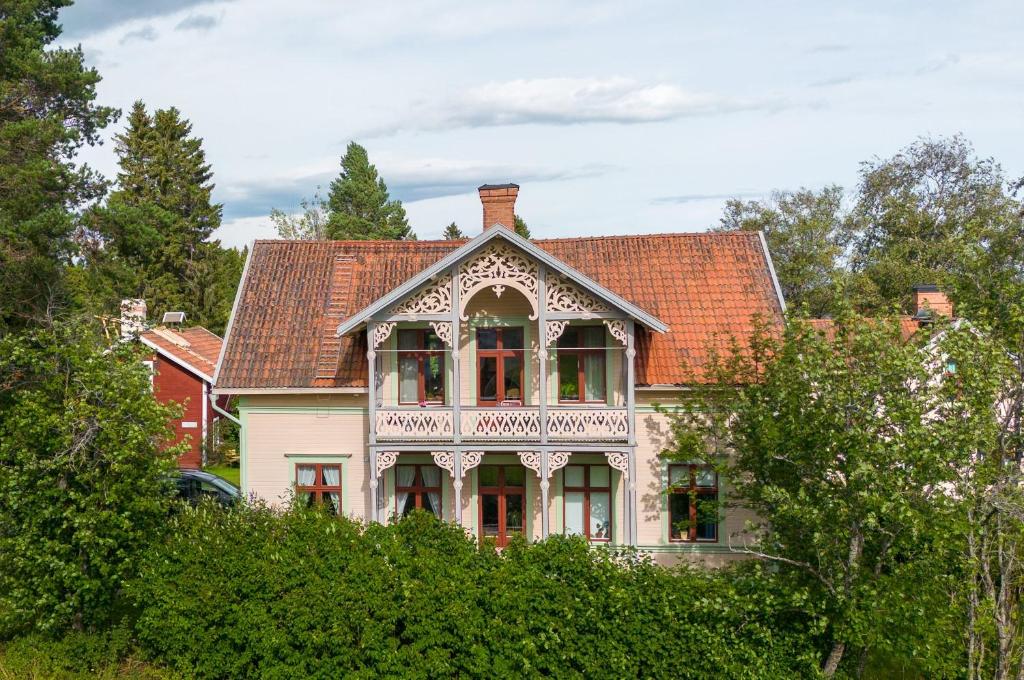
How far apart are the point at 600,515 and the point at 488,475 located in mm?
2789

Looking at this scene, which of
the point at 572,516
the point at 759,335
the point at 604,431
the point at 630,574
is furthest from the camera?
the point at 572,516

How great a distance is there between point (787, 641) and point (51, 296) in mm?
16140

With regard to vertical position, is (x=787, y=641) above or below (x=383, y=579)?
below

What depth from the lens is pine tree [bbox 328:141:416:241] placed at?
177 feet

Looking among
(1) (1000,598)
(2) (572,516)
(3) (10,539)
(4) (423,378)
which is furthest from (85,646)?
(1) (1000,598)

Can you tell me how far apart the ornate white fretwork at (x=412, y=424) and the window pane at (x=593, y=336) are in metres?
3.61

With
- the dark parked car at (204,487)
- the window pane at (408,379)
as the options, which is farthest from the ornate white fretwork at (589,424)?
the dark parked car at (204,487)

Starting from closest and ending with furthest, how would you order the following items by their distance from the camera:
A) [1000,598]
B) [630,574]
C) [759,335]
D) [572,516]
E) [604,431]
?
[1000,598] < [630,574] < [759,335] < [604,431] < [572,516]

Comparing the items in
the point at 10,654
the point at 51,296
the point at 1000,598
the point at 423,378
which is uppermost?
the point at 51,296

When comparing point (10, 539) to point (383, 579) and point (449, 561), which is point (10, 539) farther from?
point (449, 561)

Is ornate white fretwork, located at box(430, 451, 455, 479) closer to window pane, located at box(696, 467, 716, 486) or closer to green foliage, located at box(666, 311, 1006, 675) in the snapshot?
window pane, located at box(696, 467, 716, 486)

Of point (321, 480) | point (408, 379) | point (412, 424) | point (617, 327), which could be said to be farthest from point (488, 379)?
point (321, 480)

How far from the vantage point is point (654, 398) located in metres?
17.6

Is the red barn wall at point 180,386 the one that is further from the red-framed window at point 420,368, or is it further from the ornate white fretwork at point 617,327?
the ornate white fretwork at point 617,327
